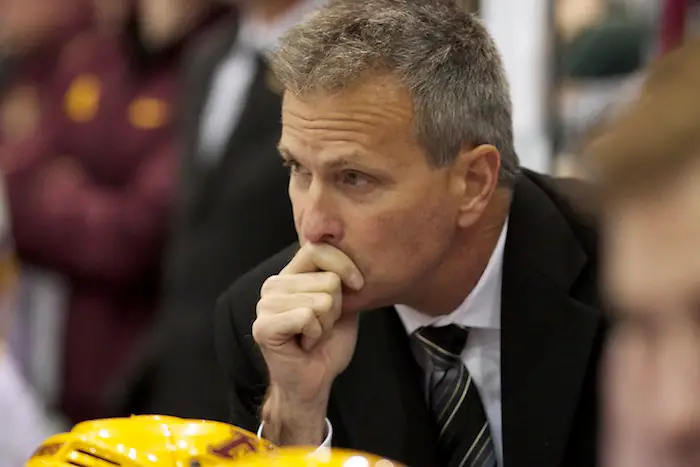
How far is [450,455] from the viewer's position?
1.12 metres

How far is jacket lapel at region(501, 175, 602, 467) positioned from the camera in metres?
1.11

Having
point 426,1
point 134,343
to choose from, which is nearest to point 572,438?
point 426,1

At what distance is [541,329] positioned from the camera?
3.82ft

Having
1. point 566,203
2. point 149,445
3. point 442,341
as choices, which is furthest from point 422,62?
point 149,445

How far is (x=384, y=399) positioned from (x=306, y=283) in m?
0.14

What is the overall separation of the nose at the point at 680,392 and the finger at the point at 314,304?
0.56 m

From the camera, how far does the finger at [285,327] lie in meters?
1.09

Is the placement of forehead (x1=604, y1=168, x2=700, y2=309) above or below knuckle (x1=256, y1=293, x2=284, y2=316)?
above

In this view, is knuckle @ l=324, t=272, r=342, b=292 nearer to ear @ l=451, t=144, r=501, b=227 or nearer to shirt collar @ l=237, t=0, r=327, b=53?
ear @ l=451, t=144, r=501, b=227

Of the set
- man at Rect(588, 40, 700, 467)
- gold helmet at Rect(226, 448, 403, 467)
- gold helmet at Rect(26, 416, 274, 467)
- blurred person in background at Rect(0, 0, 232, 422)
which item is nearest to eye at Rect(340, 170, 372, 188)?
gold helmet at Rect(26, 416, 274, 467)

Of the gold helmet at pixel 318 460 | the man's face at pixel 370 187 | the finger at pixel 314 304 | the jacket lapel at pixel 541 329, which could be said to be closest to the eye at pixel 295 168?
the man's face at pixel 370 187

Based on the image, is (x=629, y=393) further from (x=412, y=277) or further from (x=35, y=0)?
(x=35, y=0)

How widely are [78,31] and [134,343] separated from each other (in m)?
0.80

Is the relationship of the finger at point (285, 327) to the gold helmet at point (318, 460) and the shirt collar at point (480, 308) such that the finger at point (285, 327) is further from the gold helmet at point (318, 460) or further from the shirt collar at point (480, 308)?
the gold helmet at point (318, 460)
